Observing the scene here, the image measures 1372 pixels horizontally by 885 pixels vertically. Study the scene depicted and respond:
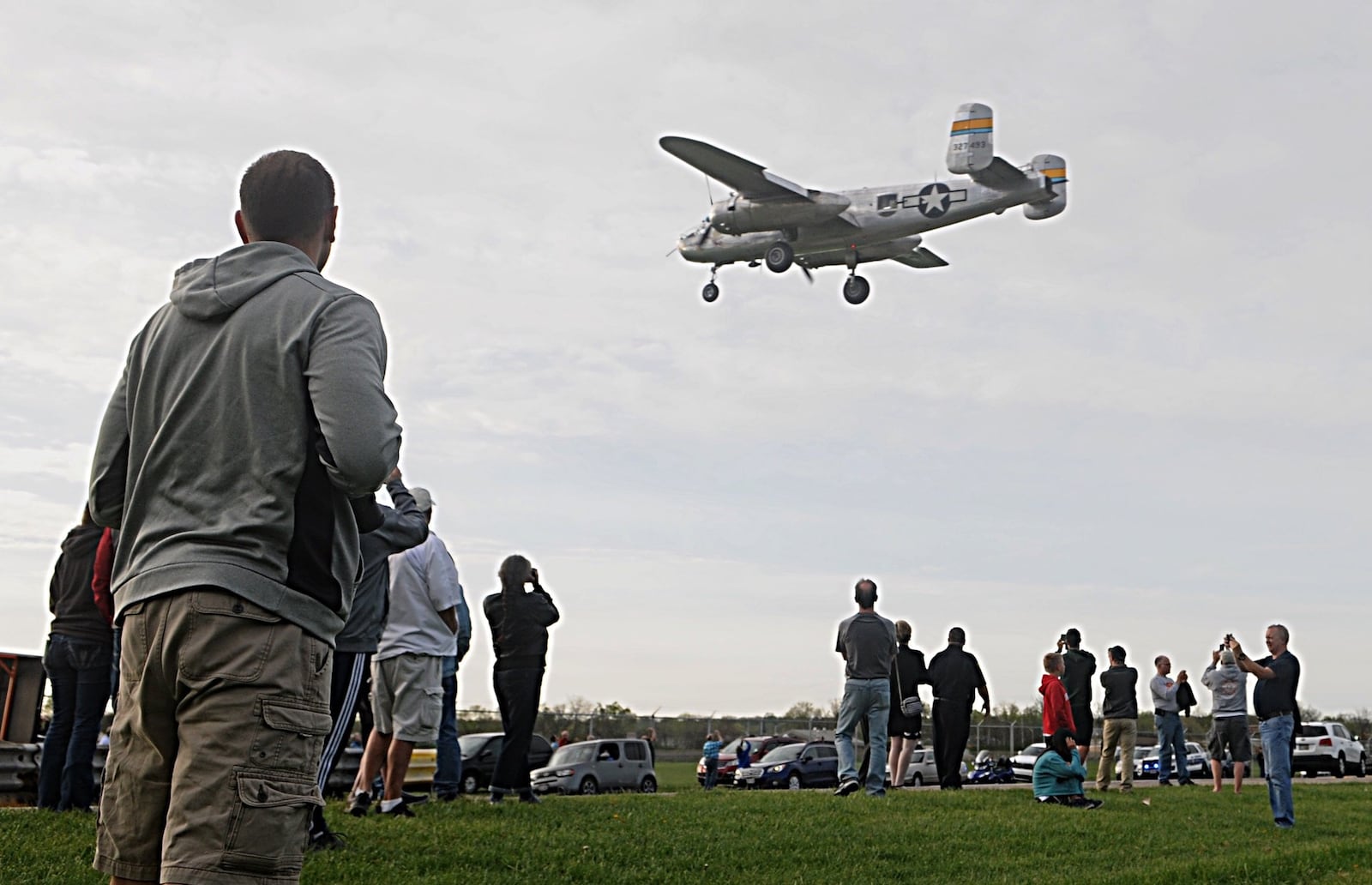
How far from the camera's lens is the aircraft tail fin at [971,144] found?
1145 inches

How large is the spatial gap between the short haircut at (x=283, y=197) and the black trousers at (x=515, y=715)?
725 cm

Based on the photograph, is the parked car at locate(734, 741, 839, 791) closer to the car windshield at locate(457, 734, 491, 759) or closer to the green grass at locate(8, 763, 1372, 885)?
the car windshield at locate(457, 734, 491, 759)

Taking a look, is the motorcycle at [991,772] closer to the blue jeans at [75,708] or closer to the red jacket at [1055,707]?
the red jacket at [1055,707]

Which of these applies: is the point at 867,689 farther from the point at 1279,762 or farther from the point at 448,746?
the point at 448,746

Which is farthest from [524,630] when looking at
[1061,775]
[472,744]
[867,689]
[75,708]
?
[472,744]

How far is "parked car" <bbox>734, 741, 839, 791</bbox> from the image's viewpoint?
30172mm

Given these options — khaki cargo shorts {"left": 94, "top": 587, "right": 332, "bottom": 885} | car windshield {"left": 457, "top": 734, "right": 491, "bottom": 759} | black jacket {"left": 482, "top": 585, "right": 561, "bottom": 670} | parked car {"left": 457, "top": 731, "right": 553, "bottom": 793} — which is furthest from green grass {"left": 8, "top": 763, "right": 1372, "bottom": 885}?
car windshield {"left": 457, "top": 734, "right": 491, "bottom": 759}

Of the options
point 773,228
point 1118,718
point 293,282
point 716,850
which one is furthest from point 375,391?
point 773,228

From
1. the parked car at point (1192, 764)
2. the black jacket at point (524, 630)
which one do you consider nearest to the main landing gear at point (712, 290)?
the parked car at point (1192, 764)

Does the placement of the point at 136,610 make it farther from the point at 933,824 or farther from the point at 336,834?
the point at 933,824

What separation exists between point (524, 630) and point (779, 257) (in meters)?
22.8

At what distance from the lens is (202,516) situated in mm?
2789

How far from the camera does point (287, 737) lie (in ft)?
8.72

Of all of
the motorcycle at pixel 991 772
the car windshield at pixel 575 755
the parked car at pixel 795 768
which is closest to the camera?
the car windshield at pixel 575 755
